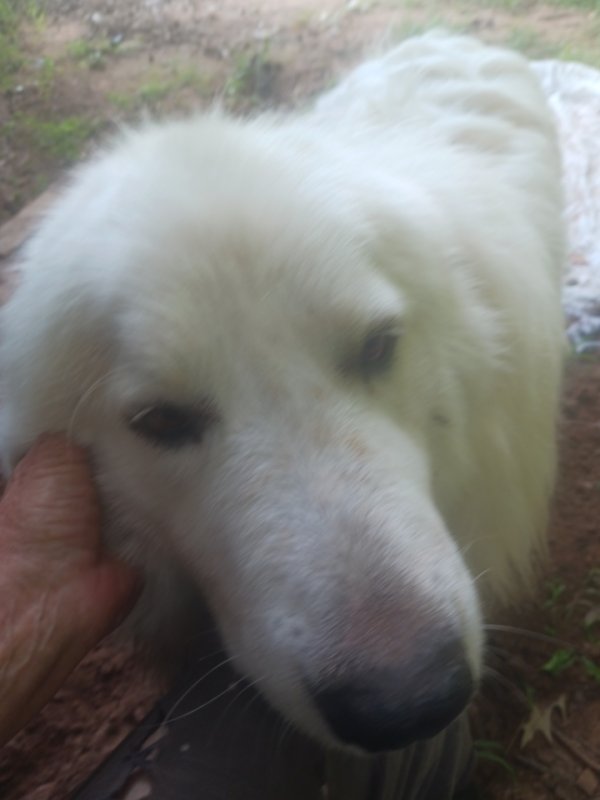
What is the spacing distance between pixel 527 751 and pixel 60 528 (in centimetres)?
146

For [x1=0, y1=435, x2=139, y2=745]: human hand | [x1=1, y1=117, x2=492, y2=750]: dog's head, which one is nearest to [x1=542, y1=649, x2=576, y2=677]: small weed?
[x1=1, y1=117, x2=492, y2=750]: dog's head

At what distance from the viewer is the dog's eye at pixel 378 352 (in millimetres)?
1474

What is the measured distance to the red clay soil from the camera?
2307mm

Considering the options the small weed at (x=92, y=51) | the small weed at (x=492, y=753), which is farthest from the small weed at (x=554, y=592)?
the small weed at (x=92, y=51)

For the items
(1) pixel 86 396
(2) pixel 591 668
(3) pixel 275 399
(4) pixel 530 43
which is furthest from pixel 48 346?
(4) pixel 530 43

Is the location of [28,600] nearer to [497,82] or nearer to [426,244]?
[426,244]

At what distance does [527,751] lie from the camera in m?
2.33

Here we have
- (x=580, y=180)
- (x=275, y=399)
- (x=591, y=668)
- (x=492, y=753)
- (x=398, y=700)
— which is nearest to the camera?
(x=398, y=700)

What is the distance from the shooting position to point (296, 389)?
140 cm

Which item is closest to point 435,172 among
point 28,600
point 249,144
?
point 249,144

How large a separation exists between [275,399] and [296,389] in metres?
0.04

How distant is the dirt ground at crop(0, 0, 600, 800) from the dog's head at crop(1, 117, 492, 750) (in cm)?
88

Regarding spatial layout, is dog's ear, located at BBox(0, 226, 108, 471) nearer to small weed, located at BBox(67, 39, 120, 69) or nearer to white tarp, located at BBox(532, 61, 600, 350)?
small weed, located at BBox(67, 39, 120, 69)

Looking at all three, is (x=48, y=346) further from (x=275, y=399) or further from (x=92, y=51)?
(x=92, y=51)
